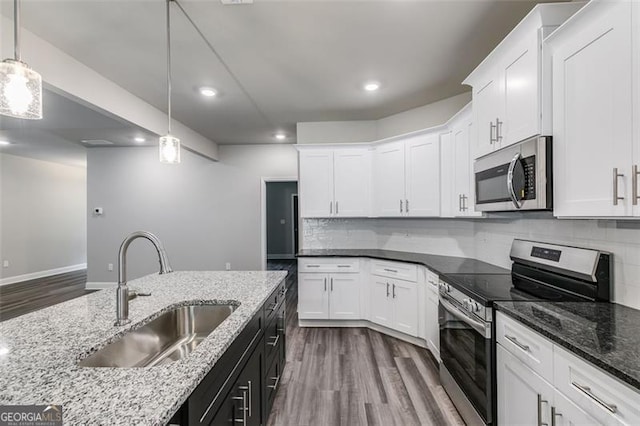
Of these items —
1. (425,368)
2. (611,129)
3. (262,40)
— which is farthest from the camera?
(425,368)

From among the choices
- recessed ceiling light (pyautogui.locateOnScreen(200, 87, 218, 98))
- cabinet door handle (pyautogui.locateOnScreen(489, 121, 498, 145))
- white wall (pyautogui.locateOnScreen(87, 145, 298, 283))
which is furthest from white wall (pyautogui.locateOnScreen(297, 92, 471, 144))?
cabinet door handle (pyautogui.locateOnScreen(489, 121, 498, 145))

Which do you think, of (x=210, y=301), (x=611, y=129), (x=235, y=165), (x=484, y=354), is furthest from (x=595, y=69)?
(x=235, y=165)

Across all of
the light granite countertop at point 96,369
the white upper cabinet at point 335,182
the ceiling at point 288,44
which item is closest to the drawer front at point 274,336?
the light granite countertop at point 96,369

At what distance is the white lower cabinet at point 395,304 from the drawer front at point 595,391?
2017 millimetres

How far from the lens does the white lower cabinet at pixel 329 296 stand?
3836mm

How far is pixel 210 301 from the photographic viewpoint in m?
1.89

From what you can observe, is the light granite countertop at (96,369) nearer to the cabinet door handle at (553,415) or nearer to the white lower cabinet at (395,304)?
the cabinet door handle at (553,415)

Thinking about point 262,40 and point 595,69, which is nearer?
point 595,69

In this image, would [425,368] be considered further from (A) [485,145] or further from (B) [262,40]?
(B) [262,40]

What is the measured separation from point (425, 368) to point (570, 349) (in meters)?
1.89

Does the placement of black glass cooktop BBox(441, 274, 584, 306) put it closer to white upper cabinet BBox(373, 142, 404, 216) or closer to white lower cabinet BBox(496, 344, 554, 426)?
white lower cabinet BBox(496, 344, 554, 426)

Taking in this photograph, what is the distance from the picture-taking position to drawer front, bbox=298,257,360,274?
3.84 metres

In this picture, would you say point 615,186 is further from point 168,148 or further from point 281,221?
point 281,221

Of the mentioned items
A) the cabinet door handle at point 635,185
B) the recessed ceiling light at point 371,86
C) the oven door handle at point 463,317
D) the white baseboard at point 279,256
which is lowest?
the white baseboard at point 279,256
